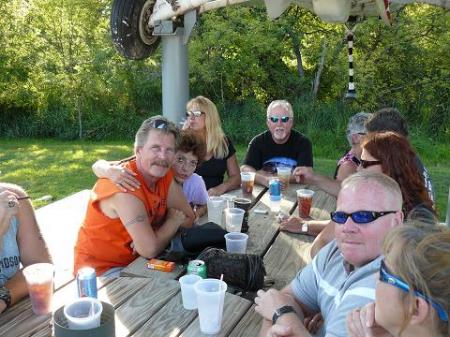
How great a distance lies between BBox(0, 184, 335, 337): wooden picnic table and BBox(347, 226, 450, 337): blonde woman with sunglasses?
77 cm

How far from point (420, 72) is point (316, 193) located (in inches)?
330

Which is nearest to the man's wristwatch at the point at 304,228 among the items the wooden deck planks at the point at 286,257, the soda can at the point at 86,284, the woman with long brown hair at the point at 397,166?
the wooden deck planks at the point at 286,257

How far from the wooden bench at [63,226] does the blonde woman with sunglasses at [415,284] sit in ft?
8.20

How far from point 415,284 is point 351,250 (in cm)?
67

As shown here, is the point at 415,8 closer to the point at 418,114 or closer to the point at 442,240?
the point at 418,114

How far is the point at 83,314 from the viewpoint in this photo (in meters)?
1.65

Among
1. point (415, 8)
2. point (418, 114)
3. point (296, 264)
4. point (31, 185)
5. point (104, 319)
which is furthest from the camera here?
point (415, 8)

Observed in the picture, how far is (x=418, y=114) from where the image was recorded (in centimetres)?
1099

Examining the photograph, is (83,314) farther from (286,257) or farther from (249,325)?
(286,257)

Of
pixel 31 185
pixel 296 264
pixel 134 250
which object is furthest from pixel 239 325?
pixel 31 185

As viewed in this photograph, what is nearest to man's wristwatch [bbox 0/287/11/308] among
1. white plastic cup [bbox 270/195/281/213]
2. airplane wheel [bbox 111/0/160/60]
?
white plastic cup [bbox 270/195/281/213]

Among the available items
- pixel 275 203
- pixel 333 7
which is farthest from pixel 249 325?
pixel 333 7

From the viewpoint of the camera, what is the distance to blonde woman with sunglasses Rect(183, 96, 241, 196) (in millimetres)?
4613

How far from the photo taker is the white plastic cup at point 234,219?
9.84ft
